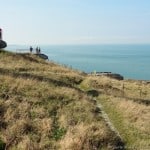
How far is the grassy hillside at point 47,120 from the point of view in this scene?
16438mm

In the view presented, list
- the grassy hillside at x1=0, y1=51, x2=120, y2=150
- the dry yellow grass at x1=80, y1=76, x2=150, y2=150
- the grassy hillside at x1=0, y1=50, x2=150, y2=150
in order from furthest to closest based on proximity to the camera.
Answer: the dry yellow grass at x1=80, y1=76, x2=150, y2=150, the grassy hillside at x1=0, y1=50, x2=150, y2=150, the grassy hillside at x1=0, y1=51, x2=120, y2=150

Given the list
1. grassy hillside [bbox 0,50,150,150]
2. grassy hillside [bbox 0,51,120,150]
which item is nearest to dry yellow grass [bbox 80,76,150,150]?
grassy hillside [bbox 0,50,150,150]

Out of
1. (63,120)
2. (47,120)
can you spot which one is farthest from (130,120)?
(47,120)

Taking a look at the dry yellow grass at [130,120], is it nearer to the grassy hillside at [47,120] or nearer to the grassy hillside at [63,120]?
the grassy hillside at [63,120]

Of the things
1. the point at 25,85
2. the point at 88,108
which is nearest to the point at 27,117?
the point at 88,108

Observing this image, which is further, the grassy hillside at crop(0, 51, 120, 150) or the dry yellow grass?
the dry yellow grass

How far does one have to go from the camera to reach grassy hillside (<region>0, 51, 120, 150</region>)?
16.4 metres

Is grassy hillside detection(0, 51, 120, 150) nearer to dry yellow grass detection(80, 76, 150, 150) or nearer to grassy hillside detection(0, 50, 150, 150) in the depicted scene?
grassy hillside detection(0, 50, 150, 150)

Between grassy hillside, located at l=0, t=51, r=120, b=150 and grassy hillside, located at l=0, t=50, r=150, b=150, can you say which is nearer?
grassy hillside, located at l=0, t=51, r=120, b=150

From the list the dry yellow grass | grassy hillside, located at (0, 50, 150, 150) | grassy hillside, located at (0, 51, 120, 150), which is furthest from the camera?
the dry yellow grass

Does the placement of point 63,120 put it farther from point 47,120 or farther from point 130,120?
point 130,120

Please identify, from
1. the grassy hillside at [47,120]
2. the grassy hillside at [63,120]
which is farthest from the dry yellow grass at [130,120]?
the grassy hillside at [47,120]

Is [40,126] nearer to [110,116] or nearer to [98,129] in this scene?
[98,129]

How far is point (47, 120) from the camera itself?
1875cm
